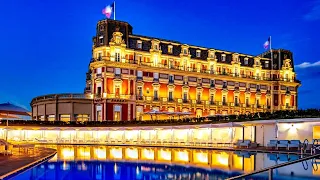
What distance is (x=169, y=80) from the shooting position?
5553 cm

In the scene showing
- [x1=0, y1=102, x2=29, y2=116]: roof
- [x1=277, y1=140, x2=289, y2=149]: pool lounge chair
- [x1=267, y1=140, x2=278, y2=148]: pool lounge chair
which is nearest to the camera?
[x1=277, y1=140, x2=289, y2=149]: pool lounge chair

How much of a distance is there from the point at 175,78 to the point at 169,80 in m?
1.09

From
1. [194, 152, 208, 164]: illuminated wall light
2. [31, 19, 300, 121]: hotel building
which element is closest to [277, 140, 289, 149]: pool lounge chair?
[194, 152, 208, 164]: illuminated wall light

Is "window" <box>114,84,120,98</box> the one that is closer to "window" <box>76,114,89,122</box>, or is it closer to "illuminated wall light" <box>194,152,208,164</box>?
"window" <box>76,114,89,122</box>

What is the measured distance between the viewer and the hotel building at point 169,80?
50.3 m

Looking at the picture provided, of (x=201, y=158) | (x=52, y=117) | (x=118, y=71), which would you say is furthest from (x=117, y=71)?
(x=201, y=158)

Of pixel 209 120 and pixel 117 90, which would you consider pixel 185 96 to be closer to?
pixel 117 90

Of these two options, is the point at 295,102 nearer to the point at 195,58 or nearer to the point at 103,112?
the point at 195,58

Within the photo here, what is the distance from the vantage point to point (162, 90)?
5484 cm

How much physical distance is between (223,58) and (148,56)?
1387 cm

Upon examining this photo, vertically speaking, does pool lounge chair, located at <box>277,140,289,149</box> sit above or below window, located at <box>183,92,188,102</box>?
below

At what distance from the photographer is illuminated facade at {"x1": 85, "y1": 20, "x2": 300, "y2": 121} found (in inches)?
1996

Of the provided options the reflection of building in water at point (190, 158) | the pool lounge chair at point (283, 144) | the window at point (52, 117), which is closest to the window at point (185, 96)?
the window at point (52, 117)

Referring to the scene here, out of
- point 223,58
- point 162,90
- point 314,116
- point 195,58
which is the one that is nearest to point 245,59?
point 223,58
